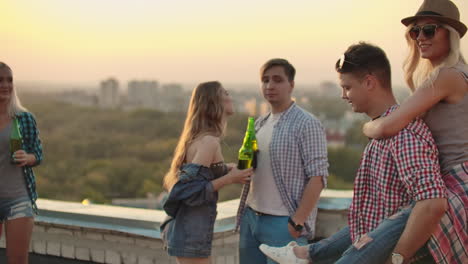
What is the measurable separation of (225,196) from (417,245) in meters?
40.4

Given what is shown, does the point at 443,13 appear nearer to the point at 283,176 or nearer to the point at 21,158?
the point at 283,176

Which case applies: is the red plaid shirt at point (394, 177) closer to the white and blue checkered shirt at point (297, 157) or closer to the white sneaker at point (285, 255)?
the white sneaker at point (285, 255)

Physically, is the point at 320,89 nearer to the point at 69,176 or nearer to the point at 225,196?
the point at 69,176

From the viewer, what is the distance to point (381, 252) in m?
2.09

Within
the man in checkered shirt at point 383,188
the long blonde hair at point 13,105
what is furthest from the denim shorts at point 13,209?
the man in checkered shirt at point 383,188

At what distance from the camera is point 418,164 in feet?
6.56

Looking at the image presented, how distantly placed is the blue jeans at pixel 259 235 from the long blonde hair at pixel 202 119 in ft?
1.64

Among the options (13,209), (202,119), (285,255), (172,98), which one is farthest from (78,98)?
(285,255)

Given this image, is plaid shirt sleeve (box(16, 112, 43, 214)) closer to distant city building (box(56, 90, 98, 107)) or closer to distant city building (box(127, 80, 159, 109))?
distant city building (box(127, 80, 159, 109))

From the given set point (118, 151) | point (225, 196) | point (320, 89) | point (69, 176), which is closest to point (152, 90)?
point (320, 89)

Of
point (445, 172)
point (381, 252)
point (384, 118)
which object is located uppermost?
point (384, 118)

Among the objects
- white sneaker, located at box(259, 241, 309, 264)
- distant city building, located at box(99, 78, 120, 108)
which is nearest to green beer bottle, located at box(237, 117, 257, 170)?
white sneaker, located at box(259, 241, 309, 264)

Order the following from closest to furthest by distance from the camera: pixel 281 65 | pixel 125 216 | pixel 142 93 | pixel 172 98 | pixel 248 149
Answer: pixel 248 149
pixel 281 65
pixel 125 216
pixel 172 98
pixel 142 93

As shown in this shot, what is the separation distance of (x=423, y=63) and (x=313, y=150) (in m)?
1.13
